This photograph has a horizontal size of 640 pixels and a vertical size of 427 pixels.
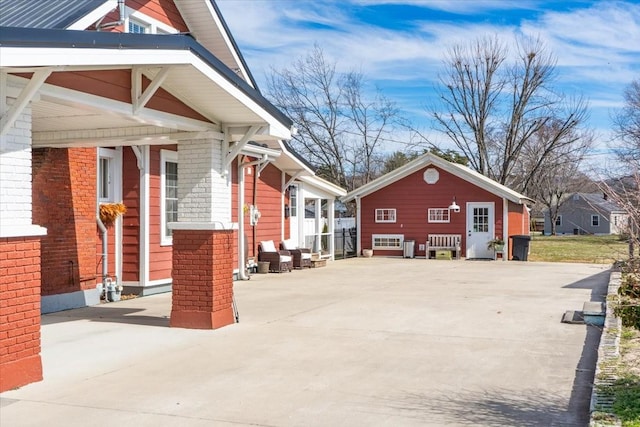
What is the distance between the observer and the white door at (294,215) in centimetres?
1965

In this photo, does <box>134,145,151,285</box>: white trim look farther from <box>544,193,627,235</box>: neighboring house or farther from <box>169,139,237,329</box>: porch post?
<box>544,193,627,235</box>: neighboring house

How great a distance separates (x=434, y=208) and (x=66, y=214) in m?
16.1

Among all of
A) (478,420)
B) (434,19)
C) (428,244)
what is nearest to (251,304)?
(478,420)

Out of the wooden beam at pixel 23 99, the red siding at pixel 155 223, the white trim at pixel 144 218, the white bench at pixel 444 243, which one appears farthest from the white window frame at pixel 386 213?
the wooden beam at pixel 23 99

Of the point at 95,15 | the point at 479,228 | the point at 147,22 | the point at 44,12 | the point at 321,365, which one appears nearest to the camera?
the point at 321,365

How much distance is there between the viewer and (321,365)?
264 inches

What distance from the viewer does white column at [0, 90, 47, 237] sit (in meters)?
5.65

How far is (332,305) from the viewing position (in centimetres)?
1112

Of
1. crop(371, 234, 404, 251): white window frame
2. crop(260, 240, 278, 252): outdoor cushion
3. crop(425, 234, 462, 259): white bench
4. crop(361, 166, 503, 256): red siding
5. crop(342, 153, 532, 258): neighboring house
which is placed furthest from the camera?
crop(371, 234, 404, 251): white window frame

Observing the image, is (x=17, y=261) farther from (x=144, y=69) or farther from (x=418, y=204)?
(x=418, y=204)

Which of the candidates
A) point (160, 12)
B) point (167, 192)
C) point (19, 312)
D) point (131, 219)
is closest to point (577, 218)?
point (167, 192)

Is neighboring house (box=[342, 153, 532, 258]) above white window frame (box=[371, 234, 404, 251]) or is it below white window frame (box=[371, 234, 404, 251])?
above

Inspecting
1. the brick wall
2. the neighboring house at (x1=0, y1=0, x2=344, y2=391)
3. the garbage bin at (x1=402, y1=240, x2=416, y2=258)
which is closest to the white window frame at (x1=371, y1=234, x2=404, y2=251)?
the garbage bin at (x1=402, y1=240, x2=416, y2=258)

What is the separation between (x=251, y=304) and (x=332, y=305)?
1.42m
